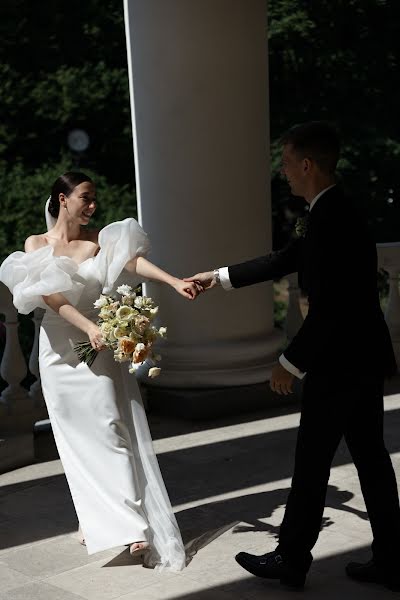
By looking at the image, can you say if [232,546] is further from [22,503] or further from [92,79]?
[92,79]

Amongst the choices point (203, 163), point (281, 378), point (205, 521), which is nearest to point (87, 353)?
point (281, 378)

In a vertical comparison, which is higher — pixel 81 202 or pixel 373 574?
pixel 81 202

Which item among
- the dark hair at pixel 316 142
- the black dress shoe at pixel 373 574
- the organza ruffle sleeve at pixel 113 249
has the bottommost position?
the black dress shoe at pixel 373 574

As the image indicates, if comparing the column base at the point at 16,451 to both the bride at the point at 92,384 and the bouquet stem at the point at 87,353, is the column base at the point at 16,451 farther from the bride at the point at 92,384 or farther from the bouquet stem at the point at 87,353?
the bouquet stem at the point at 87,353

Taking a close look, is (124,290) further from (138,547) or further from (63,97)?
(63,97)

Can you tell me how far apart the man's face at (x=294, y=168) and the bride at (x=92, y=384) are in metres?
1.19

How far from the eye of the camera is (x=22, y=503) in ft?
23.7

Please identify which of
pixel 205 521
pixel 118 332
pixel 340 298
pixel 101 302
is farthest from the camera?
pixel 205 521

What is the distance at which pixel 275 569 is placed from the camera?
5477 mm

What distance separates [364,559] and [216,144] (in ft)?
14.3

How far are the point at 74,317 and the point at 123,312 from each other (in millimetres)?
354

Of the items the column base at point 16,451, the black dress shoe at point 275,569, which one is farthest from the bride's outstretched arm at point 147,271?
the column base at point 16,451

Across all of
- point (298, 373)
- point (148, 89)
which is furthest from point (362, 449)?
point (148, 89)

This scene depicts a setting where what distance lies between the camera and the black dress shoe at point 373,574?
17.8 feet
